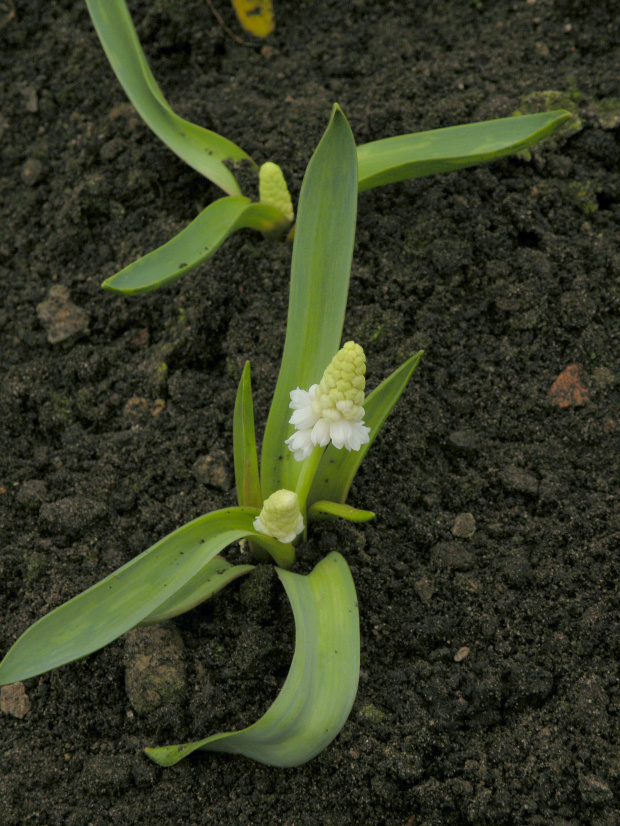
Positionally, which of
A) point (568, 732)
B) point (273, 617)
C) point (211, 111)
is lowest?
point (568, 732)

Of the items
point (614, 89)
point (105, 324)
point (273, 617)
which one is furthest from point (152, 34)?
point (273, 617)

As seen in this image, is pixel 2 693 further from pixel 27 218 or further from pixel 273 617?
pixel 27 218

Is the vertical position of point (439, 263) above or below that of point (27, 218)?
below

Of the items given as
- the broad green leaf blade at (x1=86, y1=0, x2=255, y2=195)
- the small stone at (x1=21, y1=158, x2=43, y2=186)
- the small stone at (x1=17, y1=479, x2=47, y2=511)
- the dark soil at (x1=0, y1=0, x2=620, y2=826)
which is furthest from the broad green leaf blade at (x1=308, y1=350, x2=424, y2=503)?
the small stone at (x1=21, y1=158, x2=43, y2=186)

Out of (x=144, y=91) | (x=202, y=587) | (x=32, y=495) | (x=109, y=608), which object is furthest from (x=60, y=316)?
Answer: (x=109, y=608)

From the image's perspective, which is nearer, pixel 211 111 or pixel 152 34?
pixel 211 111

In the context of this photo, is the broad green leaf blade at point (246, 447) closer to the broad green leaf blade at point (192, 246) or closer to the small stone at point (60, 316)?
the broad green leaf blade at point (192, 246)

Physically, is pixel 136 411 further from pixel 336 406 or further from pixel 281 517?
pixel 336 406
